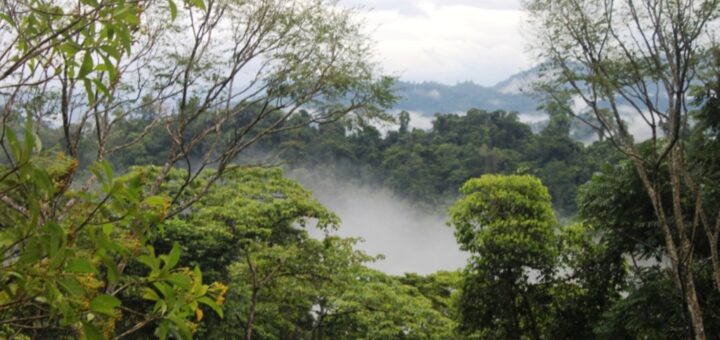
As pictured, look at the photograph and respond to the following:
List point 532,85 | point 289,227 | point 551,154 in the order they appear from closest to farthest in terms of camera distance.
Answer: point 532,85 → point 289,227 → point 551,154

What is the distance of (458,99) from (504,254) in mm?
155401

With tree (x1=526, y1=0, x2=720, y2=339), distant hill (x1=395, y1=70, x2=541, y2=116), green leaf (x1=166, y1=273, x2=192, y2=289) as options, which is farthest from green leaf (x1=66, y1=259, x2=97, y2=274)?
distant hill (x1=395, y1=70, x2=541, y2=116)

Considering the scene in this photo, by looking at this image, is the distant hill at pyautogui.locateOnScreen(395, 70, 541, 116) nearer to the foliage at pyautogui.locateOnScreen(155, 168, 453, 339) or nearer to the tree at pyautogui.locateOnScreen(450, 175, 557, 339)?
the foliage at pyautogui.locateOnScreen(155, 168, 453, 339)

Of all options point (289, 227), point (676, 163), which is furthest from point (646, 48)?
point (289, 227)

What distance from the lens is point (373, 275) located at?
13.7m

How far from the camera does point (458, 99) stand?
162 m

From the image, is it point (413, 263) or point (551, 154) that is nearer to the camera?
point (551, 154)

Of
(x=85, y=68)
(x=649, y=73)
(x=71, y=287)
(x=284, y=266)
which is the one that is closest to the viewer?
(x=71, y=287)

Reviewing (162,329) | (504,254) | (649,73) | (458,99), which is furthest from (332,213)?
(458,99)

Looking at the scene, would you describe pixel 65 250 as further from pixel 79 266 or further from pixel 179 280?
pixel 179 280

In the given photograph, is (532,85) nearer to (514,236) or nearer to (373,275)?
(514,236)

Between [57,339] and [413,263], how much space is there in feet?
130

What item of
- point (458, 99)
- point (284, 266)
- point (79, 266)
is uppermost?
point (458, 99)

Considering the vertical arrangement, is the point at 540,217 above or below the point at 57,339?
above
